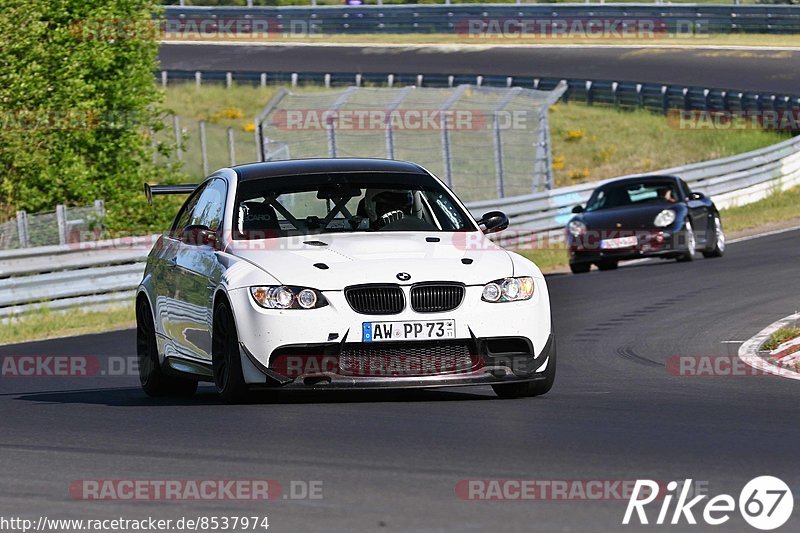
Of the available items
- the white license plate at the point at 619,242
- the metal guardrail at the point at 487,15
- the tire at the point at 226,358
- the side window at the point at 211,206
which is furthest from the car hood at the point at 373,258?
the metal guardrail at the point at 487,15

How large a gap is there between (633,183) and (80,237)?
812 cm

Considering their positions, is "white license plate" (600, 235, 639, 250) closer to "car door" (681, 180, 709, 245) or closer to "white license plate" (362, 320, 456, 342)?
"car door" (681, 180, 709, 245)

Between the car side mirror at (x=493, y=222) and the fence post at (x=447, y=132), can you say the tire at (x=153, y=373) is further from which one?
Result: the fence post at (x=447, y=132)

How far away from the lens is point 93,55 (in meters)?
29.9

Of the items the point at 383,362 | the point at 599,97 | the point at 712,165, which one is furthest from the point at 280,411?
the point at 599,97

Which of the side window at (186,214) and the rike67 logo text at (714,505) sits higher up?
the rike67 logo text at (714,505)

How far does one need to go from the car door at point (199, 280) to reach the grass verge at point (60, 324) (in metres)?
8.20

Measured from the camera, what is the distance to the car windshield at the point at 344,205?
10.6 m

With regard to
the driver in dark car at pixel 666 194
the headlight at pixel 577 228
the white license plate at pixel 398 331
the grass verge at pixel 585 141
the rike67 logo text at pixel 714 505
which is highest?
the rike67 logo text at pixel 714 505

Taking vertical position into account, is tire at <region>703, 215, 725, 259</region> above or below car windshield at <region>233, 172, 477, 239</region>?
below

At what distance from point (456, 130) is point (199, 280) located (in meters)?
21.5

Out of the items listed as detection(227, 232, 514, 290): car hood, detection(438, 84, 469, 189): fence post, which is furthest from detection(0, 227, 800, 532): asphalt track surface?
detection(438, 84, 469, 189): fence post

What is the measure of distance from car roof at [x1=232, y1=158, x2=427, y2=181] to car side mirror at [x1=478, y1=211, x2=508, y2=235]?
523 millimetres

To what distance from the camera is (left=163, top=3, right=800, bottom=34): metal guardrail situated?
55.9m
